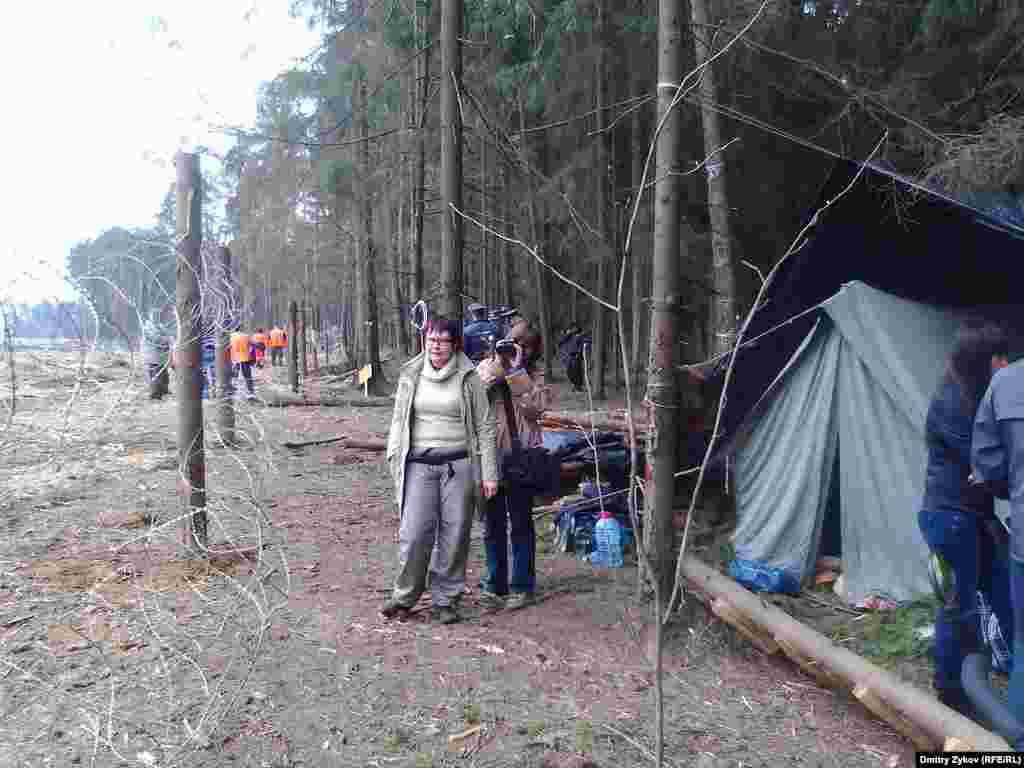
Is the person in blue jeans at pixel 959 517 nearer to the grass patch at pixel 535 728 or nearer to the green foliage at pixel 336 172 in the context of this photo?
the grass patch at pixel 535 728

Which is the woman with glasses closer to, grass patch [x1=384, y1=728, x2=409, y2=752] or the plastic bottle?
grass patch [x1=384, y1=728, x2=409, y2=752]

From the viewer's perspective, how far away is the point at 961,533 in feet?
12.2

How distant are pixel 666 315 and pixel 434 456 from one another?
1.51 metres

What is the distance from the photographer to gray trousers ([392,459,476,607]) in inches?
177

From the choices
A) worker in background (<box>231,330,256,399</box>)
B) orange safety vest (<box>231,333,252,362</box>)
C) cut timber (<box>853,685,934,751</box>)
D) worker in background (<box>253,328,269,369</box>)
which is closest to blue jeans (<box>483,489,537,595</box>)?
cut timber (<box>853,685,934,751</box>)

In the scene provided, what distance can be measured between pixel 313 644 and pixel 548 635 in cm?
128

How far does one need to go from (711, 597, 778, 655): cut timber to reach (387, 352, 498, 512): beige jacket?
4.79 feet

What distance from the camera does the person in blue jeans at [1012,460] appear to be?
3006 millimetres

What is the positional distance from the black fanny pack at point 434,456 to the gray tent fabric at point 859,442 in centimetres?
260

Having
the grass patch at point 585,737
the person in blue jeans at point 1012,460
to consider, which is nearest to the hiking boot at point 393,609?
the grass patch at point 585,737

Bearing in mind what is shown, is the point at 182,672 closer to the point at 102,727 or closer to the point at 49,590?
the point at 102,727

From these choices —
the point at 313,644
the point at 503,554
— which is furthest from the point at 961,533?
the point at 313,644

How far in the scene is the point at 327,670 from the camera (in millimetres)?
3738

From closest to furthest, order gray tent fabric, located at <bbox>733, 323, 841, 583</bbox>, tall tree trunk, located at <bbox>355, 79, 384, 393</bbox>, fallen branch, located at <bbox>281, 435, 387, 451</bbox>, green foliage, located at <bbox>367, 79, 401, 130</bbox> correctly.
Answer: gray tent fabric, located at <bbox>733, 323, 841, 583</bbox> < fallen branch, located at <bbox>281, 435, 387, 451</bbox> < green foliage, located at <bbox>367, 79, 401, 130</bbox> < tall tree trunk, located at <bbox>355, 79, 384, 393</bbox>
